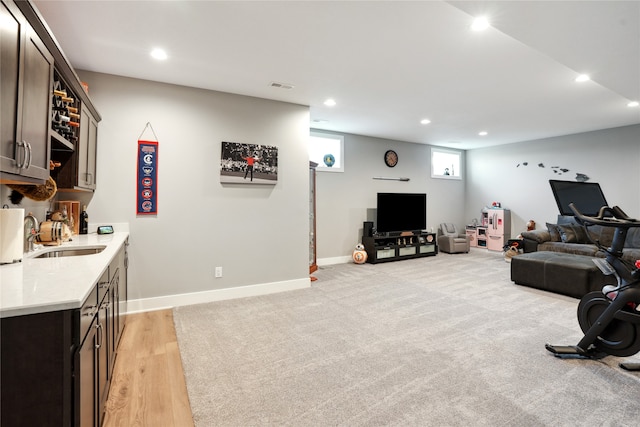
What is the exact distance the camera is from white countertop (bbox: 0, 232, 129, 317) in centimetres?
107

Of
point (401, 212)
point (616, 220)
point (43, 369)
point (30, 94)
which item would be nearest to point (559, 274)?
point (616, 220)

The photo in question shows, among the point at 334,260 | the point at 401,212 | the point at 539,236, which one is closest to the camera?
the point at 539,236

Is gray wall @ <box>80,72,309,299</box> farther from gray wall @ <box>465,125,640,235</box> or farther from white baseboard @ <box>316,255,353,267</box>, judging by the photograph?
gray wall @ <box>465,125,640,235</box>

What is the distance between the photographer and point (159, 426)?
1.77 m

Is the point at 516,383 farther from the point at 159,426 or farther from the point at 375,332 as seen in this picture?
the point at 159,426

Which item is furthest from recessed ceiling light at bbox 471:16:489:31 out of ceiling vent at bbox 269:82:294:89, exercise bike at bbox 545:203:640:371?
ceiling vent at bbox 269:82:294:89

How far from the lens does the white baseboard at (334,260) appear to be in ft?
20.3

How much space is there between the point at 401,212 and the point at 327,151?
2062 millimetres

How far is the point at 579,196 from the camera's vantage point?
289 centimetres

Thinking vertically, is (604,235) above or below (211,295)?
above

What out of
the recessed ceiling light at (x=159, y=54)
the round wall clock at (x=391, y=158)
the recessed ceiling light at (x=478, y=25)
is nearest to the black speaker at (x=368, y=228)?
the round wall clock at (x=391, y=158)

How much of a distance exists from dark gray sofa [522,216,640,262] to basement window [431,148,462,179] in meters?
2.69

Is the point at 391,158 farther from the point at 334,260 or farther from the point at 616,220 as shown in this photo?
the point at 616,220

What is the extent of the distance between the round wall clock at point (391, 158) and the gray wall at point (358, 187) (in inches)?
3.2
